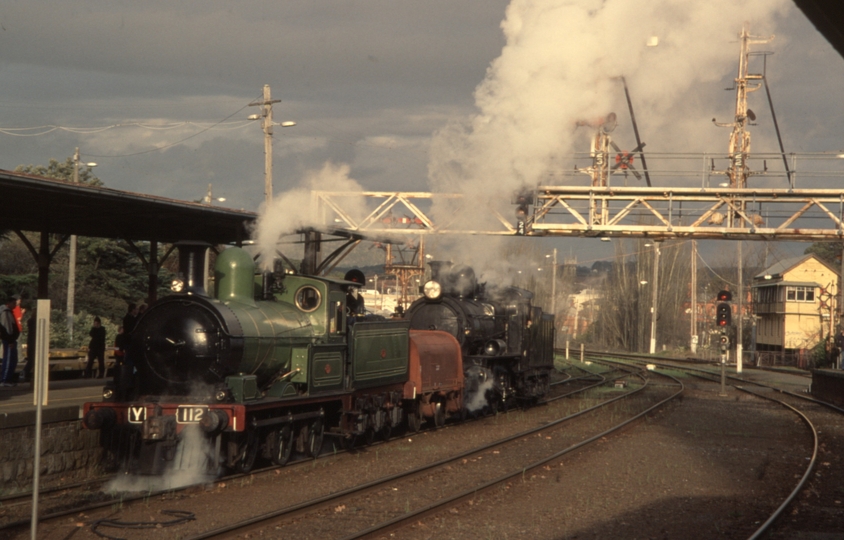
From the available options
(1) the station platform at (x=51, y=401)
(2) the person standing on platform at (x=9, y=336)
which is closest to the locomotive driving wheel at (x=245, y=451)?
(1) the station platform at (x=51, y=401)

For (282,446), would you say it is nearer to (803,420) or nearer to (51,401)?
(51,401)

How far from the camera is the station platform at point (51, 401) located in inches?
456

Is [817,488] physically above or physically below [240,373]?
below

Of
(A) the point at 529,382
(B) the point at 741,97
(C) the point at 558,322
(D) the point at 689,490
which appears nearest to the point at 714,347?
(C) the point at 558,322

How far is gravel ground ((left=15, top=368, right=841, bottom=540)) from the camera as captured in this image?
9414 mm

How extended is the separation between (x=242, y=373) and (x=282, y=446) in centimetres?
151

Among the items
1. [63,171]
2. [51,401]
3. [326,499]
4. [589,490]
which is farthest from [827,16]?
[63,171]

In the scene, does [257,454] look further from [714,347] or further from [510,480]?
[714,347]

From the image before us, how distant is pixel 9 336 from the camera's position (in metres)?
15.6

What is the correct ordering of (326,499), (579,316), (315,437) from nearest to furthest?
(326,499) < (315,437) < (579,316)

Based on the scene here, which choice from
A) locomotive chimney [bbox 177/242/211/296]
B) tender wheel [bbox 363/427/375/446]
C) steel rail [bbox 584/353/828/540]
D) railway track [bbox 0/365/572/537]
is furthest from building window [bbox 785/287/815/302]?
locomotive chimney [bbox 177/242/211/296]

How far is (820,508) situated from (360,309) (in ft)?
25.0

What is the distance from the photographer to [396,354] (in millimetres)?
15867

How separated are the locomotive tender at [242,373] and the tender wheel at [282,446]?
1 cm
